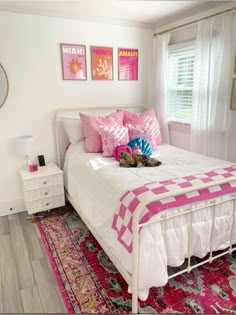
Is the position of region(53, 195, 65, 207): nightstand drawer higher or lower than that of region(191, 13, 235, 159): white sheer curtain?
lower

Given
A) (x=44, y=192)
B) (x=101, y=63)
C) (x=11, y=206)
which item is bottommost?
(x=11, y=206)

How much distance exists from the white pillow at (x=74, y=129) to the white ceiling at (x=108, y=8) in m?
1.18

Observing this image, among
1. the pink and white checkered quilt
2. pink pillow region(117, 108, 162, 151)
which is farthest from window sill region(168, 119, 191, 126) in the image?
the pink and white checkered quilt

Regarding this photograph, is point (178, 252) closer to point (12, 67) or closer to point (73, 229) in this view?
point (73, 229)

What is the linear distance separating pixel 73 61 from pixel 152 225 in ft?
7.50

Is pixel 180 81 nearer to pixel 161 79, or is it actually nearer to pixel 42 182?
pixel 161 79

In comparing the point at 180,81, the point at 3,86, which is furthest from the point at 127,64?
the point at 3,86

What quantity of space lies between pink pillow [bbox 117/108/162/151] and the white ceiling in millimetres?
1132

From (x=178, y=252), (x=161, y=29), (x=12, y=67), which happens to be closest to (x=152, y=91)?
(x=161, y=29)

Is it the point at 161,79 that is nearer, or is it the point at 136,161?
the point at 136,161

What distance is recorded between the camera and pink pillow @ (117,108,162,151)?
2.76m

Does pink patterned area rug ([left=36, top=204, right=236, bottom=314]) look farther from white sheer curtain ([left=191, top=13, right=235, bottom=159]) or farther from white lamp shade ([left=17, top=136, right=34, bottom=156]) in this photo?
white sheer curtain ([left=191, top=13, right=235, bottom=159])

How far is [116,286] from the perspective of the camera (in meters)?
1.78

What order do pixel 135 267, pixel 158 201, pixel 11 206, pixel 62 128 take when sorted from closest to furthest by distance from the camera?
pixel 135 267, pixel 158 201, pixel 11 206, pixel 62 128
